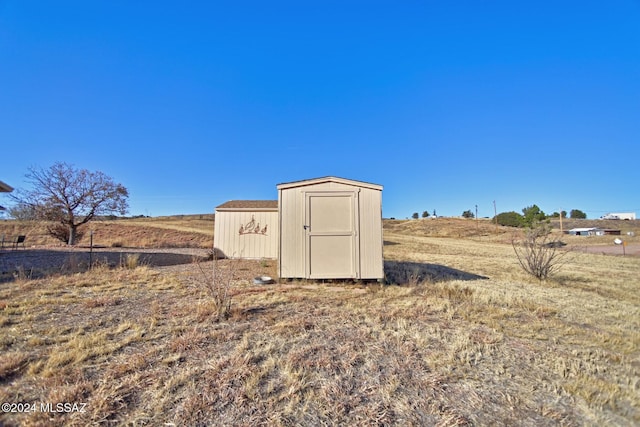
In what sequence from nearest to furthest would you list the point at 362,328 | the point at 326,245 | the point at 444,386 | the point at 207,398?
the point at 207,398 → the point at 444,386 → the point at 362,328 → the point at 326,245

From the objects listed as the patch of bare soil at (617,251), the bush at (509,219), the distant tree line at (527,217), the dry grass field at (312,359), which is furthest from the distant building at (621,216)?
the dry grass field at (312,359)

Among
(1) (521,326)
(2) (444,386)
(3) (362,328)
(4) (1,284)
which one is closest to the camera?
(2) (444,386)

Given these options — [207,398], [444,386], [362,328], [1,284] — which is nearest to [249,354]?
[207,398]

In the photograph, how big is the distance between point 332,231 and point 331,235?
0.10 m

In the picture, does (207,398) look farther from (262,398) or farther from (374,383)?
(374,383)

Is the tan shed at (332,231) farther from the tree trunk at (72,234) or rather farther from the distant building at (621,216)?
the distant building at (621,216)

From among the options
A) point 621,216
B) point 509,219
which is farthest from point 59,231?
point 621,216

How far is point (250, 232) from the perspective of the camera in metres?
11.7

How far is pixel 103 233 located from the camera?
70.1ft

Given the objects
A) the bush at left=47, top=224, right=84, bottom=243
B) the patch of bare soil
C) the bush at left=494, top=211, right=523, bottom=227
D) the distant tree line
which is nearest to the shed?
the bush at left=47, top=224, right=84, bottom=243

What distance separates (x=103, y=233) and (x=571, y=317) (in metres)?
26.6

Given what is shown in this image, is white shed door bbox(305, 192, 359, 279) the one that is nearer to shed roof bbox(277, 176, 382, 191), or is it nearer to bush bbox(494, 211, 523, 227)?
shed roof bbox(277, 176, 382, 191)

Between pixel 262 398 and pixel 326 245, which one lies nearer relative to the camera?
pixel 262 398

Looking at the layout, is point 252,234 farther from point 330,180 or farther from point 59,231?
point 59,231
